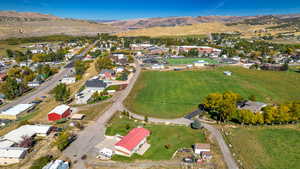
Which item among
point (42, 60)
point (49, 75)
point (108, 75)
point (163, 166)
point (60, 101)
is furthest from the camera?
point (42, 60)

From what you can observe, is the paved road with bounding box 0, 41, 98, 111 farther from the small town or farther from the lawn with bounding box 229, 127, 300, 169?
the lawn with bounding box 229, 127, 300, 169

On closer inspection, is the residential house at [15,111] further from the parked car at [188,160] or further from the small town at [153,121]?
the parked car at [188,160]

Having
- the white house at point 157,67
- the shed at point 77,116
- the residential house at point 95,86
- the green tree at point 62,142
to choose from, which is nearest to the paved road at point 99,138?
the green tree at point 62,142

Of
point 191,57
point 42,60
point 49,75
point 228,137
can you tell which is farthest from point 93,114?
point 191,57

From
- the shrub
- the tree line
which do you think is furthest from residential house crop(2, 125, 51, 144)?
the tree line

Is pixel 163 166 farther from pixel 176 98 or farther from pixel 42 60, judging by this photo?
pixel 42 60

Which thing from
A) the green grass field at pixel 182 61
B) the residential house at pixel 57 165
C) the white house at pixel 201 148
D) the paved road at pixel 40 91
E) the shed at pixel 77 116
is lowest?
the residential house at pixel 57 165
